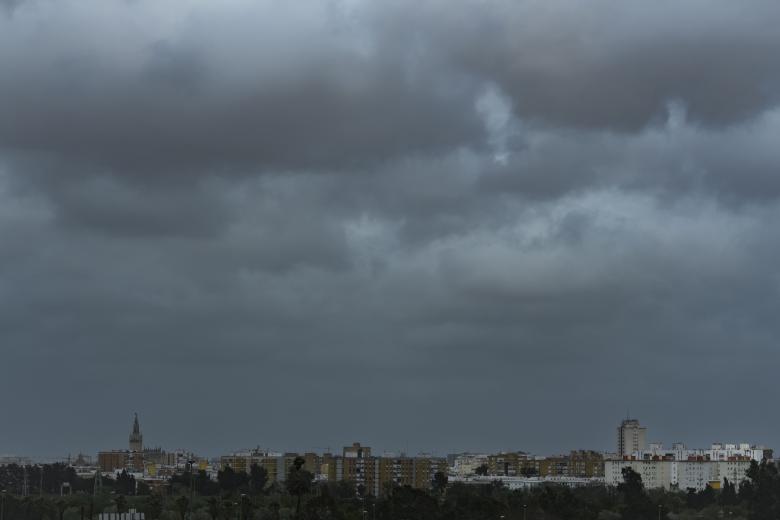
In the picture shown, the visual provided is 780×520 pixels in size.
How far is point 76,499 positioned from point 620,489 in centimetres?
7644

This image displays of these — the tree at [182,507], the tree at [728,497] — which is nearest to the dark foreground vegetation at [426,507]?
the tree at [182,507]

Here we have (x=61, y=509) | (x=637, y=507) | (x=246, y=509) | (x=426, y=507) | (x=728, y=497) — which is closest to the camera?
(x=61, y=509)

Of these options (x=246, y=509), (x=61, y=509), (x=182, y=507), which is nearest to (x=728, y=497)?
(x=246, y=509)

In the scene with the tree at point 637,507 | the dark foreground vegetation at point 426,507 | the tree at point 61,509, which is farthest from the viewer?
the tree at point 637,507

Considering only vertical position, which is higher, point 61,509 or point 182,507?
point 61,509

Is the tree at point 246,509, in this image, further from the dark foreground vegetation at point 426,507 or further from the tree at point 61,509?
the tree at point 61,509

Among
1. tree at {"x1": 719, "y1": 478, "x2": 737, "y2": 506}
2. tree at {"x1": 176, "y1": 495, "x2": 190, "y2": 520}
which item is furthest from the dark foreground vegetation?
tree at {"x1": 719, "y1": 478, "x2": 737, "y2": 506}

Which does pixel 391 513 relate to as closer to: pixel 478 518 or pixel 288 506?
pixel 478 518

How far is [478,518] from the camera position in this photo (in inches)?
5266

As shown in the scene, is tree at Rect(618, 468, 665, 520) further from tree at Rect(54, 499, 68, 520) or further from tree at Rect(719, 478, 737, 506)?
tree at Rect(54, 499, 68, 520)

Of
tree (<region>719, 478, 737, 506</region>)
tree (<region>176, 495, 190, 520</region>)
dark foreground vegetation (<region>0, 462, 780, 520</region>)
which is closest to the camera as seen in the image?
dark foreground vegetation (<region>0, 462, 780, 520</region>)

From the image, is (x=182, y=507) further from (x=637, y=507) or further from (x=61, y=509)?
(x=637, y=507)

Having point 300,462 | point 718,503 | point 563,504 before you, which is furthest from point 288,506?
point 718,503

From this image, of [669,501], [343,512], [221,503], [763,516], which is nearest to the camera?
[343,512]
